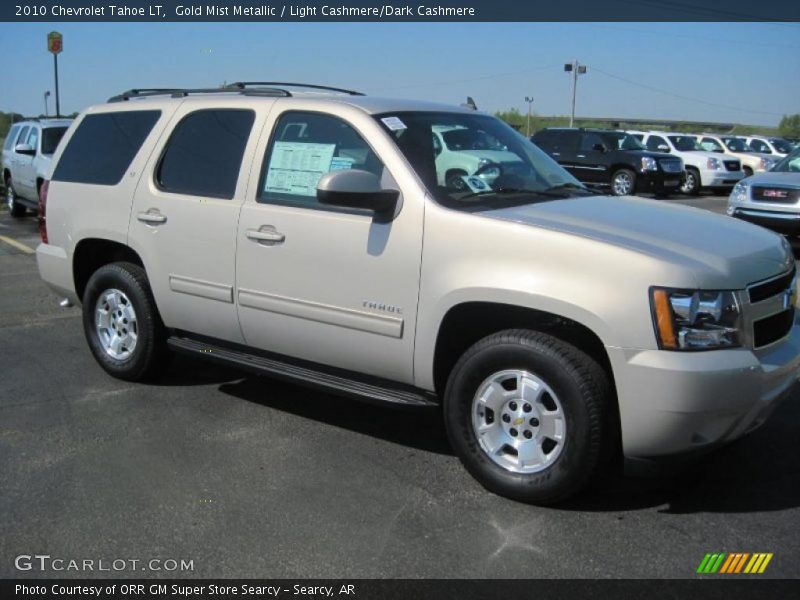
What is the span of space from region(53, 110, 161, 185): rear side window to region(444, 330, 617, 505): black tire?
2.78m

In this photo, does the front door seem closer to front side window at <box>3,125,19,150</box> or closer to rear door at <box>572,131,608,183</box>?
front side window at <box>3,125,19,150</box>

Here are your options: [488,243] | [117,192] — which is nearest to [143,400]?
[117,192]

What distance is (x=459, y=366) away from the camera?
3.78m

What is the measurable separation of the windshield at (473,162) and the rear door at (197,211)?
963 millimetres

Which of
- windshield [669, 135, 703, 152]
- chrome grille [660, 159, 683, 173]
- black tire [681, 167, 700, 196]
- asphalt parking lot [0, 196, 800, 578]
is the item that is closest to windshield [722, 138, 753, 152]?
windshield [669, 135, 703, 152]

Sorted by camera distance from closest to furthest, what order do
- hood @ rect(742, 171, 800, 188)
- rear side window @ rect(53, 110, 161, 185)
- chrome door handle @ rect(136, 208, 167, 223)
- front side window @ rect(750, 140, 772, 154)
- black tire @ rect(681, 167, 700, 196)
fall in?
chrome door handle @ rect(136, 208, 167, 223) < rear side window @ rect(53, 110, 161, 185) < hood @ rect(742, 171, 800, 188) < black tire @ rect(681, 167, 700, 196) < front side window @ rect(750, 140, 772, 154)

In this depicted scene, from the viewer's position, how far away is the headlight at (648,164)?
62.5 feet

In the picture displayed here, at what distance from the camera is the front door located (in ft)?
12.8

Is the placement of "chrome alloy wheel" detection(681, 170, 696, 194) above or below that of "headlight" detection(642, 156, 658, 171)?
below

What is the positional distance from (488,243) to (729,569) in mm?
1666

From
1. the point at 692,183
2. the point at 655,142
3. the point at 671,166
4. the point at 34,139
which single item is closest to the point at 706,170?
the point at 692,183

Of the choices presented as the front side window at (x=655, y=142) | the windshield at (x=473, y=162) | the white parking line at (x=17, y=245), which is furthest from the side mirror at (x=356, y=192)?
the front side window at (x=655, y=142)

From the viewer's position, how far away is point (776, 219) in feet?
36.0

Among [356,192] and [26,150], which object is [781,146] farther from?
[356,192]
